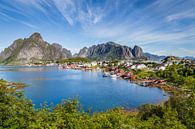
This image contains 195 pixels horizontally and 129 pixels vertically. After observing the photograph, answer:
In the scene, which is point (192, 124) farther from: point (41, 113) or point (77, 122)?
point (41, 113)

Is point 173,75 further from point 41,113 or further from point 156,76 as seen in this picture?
point 41,113

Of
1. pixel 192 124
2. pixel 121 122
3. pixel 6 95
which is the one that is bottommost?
pixel 192 124

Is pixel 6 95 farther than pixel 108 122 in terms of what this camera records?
Yes

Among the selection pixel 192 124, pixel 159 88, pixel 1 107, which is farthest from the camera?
pixel 159 88

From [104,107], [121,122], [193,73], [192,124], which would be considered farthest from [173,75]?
[121,122]

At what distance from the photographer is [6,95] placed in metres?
16.0

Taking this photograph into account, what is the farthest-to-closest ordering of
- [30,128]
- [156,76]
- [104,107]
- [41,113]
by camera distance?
[156,76] → [104,107] → [41,113] → [30,128]

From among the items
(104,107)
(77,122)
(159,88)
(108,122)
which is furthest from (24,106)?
(159,88)

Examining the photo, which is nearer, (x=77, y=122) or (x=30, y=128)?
(x=30, y=128)

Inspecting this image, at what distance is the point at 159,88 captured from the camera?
234 feet

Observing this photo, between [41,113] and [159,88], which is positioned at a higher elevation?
[41,113]

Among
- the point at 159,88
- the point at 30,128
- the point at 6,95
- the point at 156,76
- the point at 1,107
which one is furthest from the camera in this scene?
the point at 156,76

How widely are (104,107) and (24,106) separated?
102 feet

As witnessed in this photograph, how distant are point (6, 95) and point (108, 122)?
8.00 metres
